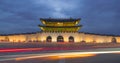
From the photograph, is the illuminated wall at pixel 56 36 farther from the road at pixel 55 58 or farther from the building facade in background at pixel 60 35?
the road at pixel 55 58

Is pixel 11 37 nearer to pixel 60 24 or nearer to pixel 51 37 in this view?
pixel 51 37

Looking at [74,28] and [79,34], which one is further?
[74,28]

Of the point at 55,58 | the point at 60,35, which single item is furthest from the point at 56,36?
the point at 55,58

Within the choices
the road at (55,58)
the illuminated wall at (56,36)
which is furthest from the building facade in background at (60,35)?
the road at (55,58)

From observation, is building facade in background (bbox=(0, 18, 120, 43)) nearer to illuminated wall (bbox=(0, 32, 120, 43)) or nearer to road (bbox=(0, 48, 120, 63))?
illuminated wall (bbox=(0, 32, 120, 43))

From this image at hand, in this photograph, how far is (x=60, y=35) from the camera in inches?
4021

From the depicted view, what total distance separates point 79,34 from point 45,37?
12.8 metres

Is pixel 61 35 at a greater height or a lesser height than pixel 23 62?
greater

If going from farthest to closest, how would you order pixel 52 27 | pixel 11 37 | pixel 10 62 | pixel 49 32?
pixel 52 27
pixel 49 32
pixel 11 37
pixel 10 62

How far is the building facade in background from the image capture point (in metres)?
95.9

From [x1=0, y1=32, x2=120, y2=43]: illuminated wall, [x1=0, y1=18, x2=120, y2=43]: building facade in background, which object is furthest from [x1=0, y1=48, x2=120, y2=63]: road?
[x1=0, y1=32, x2=120, y2=43]: illuminated wall

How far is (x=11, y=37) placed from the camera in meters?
95.3

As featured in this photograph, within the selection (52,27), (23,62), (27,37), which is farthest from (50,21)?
(23,62)

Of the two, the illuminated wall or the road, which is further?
the illuminated wall
